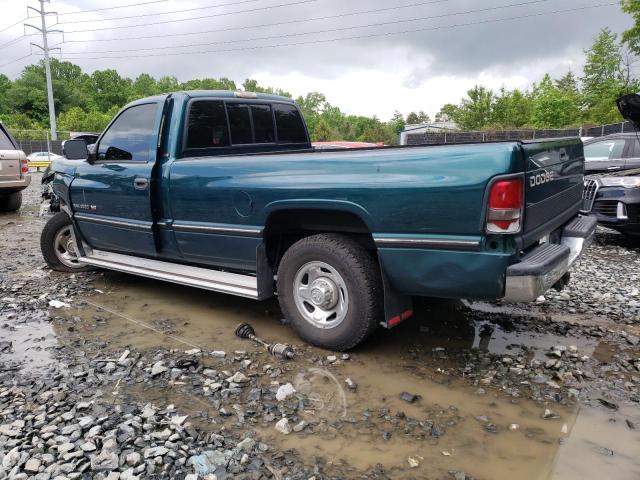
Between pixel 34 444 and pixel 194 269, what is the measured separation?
85.8 inches

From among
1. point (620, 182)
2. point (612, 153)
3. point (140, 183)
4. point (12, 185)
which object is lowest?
point (620, 182)

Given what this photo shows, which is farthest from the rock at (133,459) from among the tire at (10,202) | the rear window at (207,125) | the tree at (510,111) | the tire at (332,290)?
the tree at (510,111)

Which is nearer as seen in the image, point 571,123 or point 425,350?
point 425,350

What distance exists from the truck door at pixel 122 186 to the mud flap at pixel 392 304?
2.41 meters

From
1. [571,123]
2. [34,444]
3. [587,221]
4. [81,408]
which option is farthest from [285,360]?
[571,123]

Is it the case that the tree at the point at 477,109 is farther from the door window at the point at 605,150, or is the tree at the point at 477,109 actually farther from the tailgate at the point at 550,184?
the tailgate at the point at 550,184

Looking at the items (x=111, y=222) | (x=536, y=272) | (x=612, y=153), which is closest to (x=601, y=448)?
(x=536, y=272)

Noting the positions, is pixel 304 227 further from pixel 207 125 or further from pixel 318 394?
pixel 207 125

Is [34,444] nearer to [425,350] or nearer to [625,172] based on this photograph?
[425,350]

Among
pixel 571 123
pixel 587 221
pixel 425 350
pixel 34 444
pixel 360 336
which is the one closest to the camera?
pixel 34 444

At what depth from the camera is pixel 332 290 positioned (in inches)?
147

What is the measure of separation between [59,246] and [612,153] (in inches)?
357

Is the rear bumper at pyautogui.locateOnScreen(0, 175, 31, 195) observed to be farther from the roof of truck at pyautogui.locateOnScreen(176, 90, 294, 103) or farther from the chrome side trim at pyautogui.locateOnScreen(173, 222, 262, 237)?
the chrome side trim at pyautogui.locateOnScreen(173, 222, 262, 237)

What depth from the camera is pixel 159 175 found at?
455 cm
